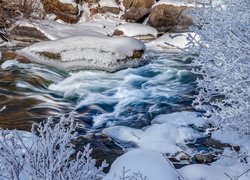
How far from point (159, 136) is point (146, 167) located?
7.18ft

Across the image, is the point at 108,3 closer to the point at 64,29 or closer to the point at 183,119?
the point at 64,29

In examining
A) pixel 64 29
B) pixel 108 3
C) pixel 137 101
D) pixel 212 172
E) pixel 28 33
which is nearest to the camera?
pixel 212 172

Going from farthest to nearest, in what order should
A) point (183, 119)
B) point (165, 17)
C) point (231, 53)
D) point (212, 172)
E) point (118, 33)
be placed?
point (165, 17) → point (118, 33) → point (183, 119) → point (212, 172) → point (231, 53)

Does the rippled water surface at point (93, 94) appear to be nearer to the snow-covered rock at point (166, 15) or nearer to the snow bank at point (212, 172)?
the snow bank at point (212, 172)

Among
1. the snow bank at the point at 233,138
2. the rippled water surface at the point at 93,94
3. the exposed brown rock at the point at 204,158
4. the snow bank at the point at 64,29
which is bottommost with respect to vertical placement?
the snow bank at the point at 64,29

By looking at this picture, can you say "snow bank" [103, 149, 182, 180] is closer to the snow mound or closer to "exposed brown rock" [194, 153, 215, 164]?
"exposed brown rock" [194, 153, 215, 164]

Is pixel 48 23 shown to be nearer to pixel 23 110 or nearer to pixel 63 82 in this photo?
pixel 63 82

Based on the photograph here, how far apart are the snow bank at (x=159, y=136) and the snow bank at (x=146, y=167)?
1439mm

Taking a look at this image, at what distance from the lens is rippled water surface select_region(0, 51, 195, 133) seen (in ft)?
22.7

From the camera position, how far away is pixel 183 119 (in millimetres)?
6590

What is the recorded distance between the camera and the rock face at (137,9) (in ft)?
56.9

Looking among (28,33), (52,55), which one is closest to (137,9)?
(28,33)

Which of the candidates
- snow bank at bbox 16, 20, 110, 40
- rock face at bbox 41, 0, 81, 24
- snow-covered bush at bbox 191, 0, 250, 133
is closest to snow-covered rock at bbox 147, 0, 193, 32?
Answer: snow bank at bbox 16, 20, 110, 40

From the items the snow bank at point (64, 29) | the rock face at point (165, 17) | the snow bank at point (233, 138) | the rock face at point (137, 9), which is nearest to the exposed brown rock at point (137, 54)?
the snow bank at point (64, 29)
